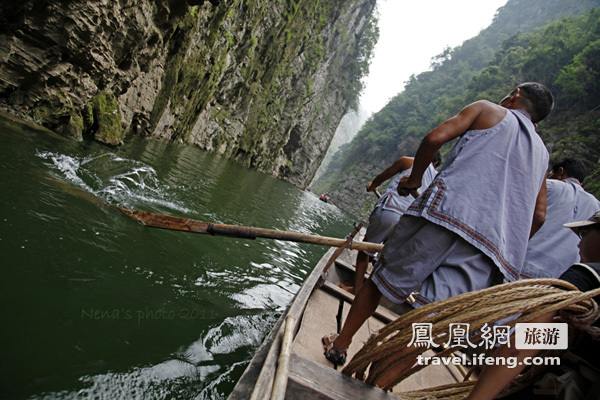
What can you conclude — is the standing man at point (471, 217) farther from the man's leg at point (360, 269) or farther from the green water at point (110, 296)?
the man's leg at point (360, 269)

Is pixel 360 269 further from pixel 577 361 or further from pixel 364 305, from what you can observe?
pixel 577 361

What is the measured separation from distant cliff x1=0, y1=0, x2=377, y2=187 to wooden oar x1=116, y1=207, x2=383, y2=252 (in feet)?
17.3

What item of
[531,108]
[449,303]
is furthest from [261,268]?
[531,108]

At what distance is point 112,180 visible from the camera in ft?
14.3

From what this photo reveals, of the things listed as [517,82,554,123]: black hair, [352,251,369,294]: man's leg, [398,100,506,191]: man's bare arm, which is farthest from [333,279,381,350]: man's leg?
[352,251,369,294]: man's leg

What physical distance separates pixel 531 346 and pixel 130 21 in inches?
383

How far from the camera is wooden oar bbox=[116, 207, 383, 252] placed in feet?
8.17

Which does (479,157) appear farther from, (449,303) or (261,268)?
(261,268)

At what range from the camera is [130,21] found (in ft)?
23.1

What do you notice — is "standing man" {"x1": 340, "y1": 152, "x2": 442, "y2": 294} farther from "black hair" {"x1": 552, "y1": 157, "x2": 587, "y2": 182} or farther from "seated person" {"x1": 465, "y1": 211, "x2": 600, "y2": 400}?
"seated person" {"x1": 465, "y1": 211, "x2": 600, "y2": 400}

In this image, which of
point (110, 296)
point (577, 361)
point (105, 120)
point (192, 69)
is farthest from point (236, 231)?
point (192, 69)

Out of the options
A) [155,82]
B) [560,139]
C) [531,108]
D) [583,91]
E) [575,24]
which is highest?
[575,24]

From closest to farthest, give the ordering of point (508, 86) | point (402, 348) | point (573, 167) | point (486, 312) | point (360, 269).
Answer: point (486, 312) < point (402, 348) < point (573, 167) < point (360, 269) < point (508, 86)

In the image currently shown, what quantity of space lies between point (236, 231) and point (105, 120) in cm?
751
